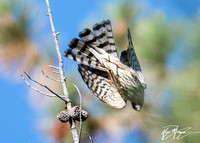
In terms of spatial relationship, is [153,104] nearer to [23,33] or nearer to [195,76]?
[195,76]

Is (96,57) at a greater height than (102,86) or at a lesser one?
greater

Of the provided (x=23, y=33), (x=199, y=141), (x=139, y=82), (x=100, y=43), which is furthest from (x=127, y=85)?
(x=23, y=33)

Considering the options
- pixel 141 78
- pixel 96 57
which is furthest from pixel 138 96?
pixel 96 57

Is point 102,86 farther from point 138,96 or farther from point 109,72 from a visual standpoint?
point 138,96
